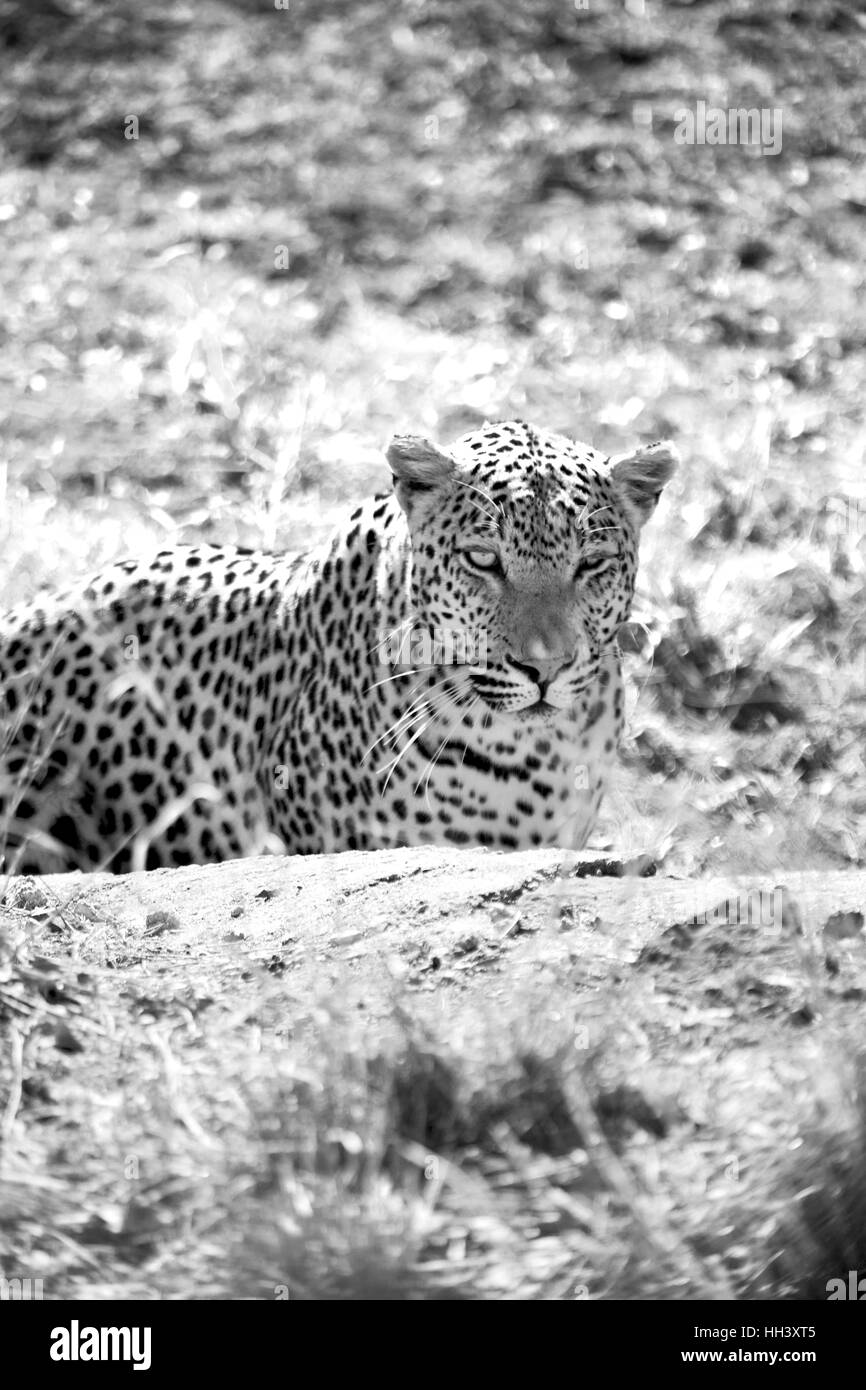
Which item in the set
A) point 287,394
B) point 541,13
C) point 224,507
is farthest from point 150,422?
point 541,13

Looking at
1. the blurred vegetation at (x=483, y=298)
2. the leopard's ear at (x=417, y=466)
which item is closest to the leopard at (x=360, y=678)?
the leopard's ear at (x=417, y=466)

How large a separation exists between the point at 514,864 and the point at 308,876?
2.01 ft

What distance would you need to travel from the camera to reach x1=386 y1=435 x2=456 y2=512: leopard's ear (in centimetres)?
752

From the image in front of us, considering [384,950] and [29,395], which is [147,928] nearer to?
[384,950]

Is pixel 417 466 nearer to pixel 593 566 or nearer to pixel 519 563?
pixel 519 563

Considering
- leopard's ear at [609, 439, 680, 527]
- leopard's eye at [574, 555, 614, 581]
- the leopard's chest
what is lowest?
the leopard's chest

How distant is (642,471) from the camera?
7730mm

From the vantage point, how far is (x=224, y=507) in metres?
12.0

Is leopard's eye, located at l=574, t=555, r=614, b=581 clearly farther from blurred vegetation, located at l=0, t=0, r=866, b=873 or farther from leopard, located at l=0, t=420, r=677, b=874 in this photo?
blurred vegetation, located at l=0, t=0, r=866, b=873

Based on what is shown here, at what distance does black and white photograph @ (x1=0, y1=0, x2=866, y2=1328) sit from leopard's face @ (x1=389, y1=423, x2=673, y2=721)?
0.7 inches

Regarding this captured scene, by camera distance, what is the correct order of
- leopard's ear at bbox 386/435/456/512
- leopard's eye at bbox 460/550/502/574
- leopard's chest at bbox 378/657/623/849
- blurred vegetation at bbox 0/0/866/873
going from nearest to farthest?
1. leopard's eye at bbox 460/550/502/574
2. leopard's ear at bbox 386/435/456/512
3. leopard's chest at bbox 378/657/623/849
4. blurred vegetation at bbox 0/0/866/873

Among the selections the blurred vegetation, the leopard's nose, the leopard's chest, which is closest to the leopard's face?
the leopard's nose

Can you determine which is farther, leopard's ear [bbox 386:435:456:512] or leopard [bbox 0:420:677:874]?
leopard's ear [bbox 386:435:456:512]

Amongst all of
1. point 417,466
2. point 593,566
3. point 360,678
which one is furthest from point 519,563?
Result: point 360,678
